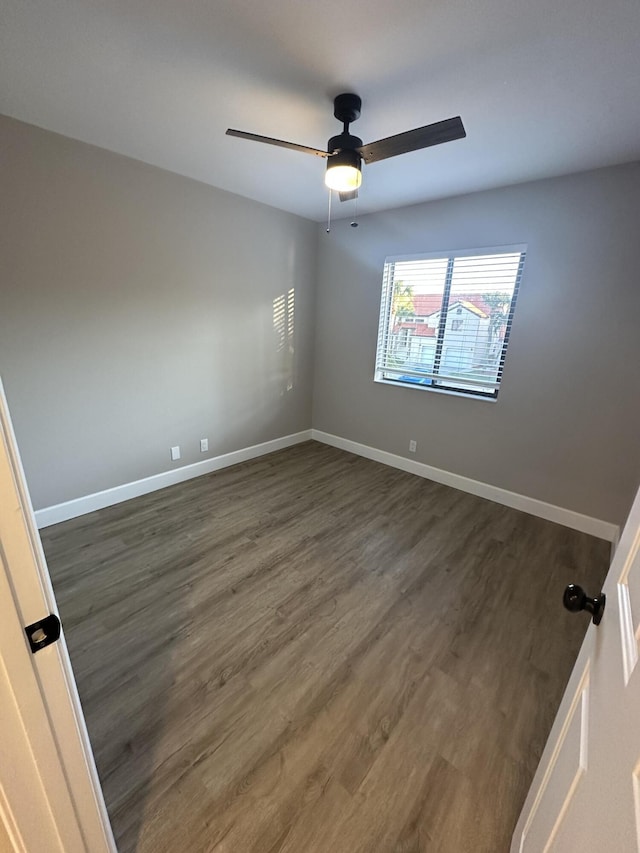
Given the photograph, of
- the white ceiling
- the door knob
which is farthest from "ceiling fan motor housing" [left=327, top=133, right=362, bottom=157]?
the door knob

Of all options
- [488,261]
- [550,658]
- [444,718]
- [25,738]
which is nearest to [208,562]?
[444,718]

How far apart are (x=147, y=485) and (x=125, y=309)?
148 cm

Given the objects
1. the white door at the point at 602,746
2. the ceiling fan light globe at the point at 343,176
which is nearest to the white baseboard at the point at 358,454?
the white door at the point at 602,746

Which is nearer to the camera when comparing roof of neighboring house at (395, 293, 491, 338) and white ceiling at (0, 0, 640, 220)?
white ceiling at (0, 0, 640, 220)

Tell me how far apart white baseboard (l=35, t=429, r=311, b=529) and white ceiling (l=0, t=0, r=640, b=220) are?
247cm

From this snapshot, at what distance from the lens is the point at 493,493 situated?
3188 millimetres

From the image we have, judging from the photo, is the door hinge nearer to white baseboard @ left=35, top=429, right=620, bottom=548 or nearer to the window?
white baseboard @ left=35, top=429, right=620, bottom=548

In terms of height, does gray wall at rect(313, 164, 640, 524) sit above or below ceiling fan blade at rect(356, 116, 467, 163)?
below

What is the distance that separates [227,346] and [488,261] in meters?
2.43

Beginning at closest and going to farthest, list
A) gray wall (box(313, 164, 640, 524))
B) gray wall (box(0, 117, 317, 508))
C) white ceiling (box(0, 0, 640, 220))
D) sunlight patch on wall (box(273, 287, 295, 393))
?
white ceiling (box(0, 0, 640, 220)) → gray wall (box(0, 117, 317, 508)) → gray wall (box(313, 164, 640, 524)) → sunlight patch on wall (box(273, 287, 295, 393))

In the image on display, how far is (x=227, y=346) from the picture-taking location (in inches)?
135

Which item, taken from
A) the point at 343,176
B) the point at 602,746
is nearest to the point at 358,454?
the point at 343,176

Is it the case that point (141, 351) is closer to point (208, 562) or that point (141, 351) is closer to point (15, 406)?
point (15, 406)

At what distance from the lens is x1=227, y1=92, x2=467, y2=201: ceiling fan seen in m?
1.58
